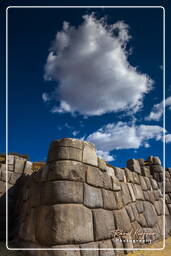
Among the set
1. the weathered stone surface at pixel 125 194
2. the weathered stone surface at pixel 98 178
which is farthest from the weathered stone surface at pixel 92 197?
the weathered stone surface at pixel 125 194

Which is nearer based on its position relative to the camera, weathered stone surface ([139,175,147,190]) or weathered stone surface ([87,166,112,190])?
weathered stone surface ([87,166,112,190])

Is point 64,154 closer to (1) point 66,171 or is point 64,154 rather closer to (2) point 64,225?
(1) point 66,171

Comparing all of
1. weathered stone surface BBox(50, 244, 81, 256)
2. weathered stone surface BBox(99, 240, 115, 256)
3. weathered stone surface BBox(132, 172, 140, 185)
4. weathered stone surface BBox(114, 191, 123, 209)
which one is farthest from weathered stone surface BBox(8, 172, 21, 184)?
weathered stone surface BBox(132, 172, 140, 185)

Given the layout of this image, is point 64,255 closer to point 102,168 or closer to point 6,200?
point 102,168

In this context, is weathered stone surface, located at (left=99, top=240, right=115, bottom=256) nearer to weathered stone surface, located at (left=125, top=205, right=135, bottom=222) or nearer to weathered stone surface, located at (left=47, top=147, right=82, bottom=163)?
weathered stone surface, located at (left=125, top=205, right=135, bottom=222)

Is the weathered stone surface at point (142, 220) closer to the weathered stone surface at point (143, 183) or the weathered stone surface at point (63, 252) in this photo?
the weathered stone surface at point (143, 183)

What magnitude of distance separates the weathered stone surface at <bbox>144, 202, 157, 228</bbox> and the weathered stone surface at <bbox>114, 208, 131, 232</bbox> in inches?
64.0

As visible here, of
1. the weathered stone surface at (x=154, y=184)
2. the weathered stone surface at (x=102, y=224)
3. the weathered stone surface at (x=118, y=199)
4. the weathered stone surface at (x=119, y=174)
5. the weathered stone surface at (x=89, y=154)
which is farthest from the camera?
the weathered stone surface at (x=154, y=184)

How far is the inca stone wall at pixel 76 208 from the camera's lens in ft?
12.3

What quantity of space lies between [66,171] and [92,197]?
765 mm

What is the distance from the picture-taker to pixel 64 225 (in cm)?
372

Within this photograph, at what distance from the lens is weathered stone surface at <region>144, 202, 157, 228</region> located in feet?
22.0

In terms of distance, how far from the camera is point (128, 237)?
4.91 m

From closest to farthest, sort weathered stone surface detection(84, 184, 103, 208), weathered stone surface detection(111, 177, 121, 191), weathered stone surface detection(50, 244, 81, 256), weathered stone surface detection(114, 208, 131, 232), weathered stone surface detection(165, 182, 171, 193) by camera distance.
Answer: weathered stone surface detection(50, 244, 81, 256) → weathered stone surface detection(84, 184, 103, 208) → weathered stone surface detection(114, 208, 131, 232) → weathered stone surface detection(111, 177, 121, 191) → weathered stone surface detection(165, 182, 171, 193)
